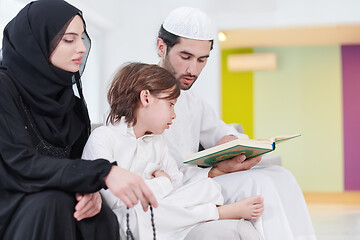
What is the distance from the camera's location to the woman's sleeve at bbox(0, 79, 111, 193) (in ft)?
4.56

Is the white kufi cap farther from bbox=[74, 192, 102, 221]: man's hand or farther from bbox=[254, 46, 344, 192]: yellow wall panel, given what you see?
bbox=[254, 46, 344, 192]: yellow wall panel

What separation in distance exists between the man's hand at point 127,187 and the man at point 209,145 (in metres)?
0.48

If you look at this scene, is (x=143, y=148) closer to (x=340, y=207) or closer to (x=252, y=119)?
(x=340, y=207)

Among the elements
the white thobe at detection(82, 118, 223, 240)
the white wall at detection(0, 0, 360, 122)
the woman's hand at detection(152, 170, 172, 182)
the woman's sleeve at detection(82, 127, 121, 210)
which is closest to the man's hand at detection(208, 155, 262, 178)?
the white thobe at detection(82, 118, 223, 240)

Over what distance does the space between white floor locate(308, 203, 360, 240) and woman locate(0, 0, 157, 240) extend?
9.44 ft

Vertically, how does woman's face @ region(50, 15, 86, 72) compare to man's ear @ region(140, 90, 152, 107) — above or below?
above

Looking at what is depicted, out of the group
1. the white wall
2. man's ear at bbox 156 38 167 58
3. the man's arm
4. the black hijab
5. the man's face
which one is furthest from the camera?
the white wall

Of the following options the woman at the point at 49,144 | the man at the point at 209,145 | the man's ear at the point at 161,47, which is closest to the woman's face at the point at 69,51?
the woman at the point at 49,144

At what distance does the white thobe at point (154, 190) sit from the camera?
5.67 feet

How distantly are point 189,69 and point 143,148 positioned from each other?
55 cm

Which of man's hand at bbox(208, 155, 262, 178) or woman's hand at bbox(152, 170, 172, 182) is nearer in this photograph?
woman's hand at bbox(152, 170, 172, 182)

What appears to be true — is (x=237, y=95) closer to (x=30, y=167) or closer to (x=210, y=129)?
(x=210, y=129)

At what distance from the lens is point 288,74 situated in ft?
24.8

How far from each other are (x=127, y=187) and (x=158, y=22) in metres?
4.47
